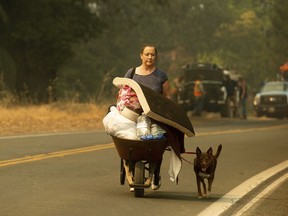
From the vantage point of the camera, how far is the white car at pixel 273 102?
4234cm

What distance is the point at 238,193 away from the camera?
36.5 feet

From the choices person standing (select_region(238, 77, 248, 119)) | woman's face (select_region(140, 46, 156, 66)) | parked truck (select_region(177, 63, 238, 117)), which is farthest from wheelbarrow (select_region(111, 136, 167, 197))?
person standing (select_region(238, 77, 248, 119))

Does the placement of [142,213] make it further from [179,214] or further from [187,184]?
[187,184]

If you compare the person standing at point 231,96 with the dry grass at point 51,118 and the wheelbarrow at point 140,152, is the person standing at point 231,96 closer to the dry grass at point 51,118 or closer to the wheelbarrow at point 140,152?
the dry grass at point 51,118

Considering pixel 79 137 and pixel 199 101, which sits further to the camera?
pixel 199 101

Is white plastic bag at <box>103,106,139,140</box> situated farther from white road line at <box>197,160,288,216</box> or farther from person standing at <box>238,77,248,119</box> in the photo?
person standing at <box>238,77,248,119</box>

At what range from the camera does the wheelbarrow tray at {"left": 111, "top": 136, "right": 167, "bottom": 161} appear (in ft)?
33.2

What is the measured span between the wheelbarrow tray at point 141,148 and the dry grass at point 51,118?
1309 cm

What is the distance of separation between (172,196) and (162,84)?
1.41m

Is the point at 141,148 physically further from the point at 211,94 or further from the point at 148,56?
the point at 211,94

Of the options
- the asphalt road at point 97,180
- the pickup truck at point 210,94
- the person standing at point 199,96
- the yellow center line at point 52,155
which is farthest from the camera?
the pickup truck at point 210,94

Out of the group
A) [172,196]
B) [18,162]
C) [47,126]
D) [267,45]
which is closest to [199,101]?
[47,126]

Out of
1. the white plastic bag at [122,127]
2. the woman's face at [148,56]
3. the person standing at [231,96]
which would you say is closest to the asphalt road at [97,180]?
the white plastic bag at [122,127]

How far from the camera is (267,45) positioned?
75.2m
